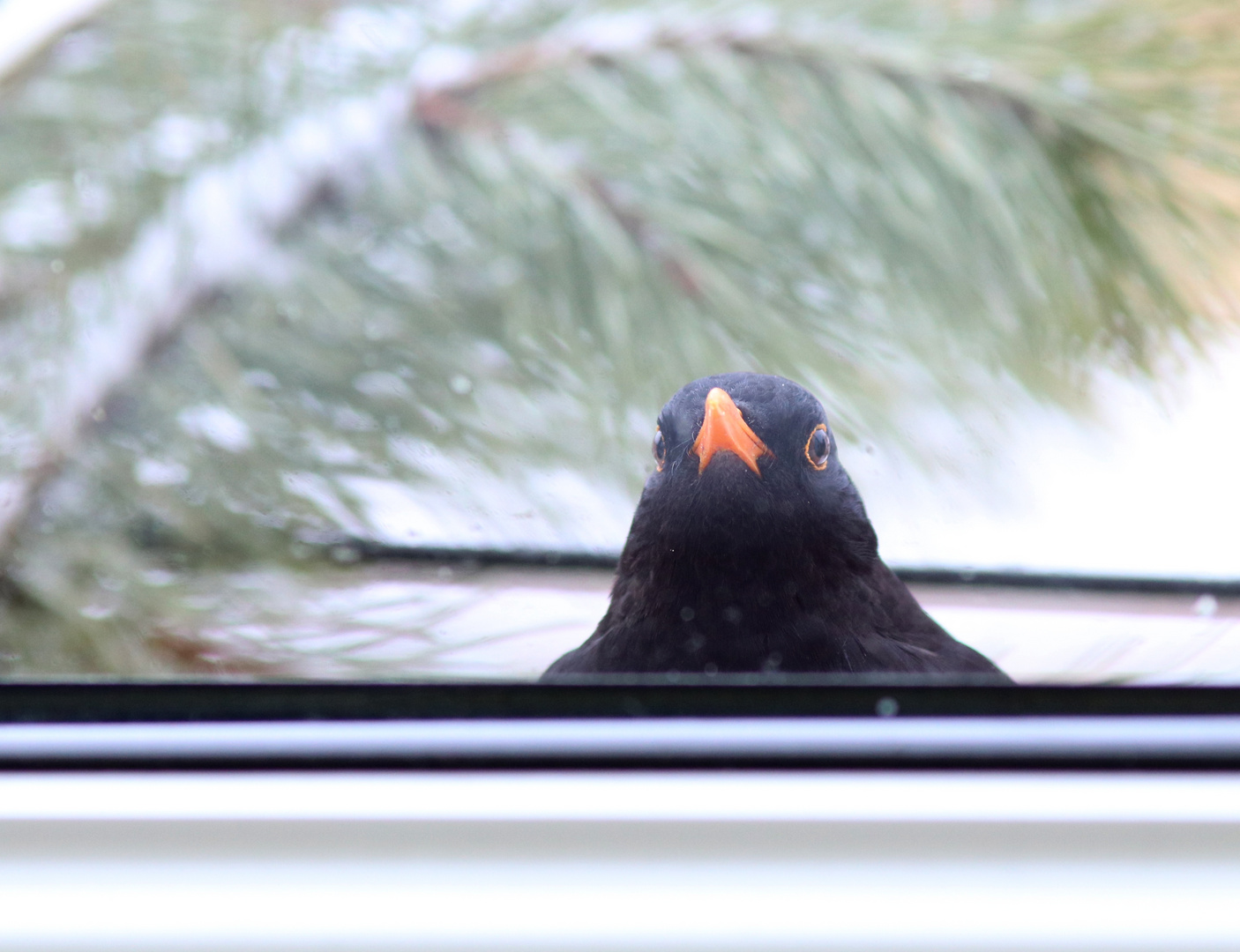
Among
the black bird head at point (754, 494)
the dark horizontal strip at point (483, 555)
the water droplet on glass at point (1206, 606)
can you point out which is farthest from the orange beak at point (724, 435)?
the water droplet on glass at point (1206, 606)

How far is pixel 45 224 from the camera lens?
2.20 ft

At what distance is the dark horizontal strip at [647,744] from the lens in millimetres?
387

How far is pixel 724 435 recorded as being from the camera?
2.36 feet

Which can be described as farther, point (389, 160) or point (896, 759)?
point (389, 160)

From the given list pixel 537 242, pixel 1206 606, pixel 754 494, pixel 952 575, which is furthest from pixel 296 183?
pixel 1206 606

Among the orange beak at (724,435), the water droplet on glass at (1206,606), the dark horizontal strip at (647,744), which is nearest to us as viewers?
the dark horizontal strip at (647,744)

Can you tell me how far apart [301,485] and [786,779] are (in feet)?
1.27

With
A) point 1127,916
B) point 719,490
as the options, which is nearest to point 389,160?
point 719,490

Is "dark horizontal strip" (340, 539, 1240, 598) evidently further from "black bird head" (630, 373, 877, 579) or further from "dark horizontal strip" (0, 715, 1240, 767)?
"dark horizontal strip" (0, 715, 1240, 767)

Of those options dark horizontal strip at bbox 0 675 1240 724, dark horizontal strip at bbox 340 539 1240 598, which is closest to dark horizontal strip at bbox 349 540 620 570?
dark horizontal strip at bbox 340 539 1240 598

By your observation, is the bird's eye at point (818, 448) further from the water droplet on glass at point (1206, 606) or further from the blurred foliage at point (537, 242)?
the water droplet on glass at point (1206, 606)

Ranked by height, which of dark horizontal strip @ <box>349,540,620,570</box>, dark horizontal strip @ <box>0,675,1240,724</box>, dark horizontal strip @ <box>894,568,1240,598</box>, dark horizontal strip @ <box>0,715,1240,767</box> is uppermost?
dark horizontal strip @ <box>349,540,620,570</box>

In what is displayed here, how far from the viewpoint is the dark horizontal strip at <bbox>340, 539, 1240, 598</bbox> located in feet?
2.06

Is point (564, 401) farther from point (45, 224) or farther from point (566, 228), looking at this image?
point (45, 224)
